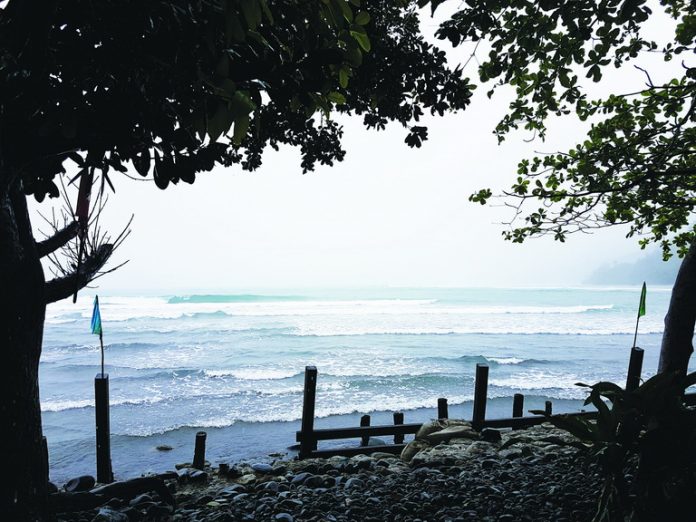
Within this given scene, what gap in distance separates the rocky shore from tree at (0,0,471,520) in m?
1.94

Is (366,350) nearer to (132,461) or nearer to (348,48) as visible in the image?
(132,461)

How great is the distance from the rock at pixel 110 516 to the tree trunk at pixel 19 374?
1.16 metres

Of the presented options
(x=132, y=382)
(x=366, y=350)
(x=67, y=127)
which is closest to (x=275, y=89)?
(x=67, y=127)

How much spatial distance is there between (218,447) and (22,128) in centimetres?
1071

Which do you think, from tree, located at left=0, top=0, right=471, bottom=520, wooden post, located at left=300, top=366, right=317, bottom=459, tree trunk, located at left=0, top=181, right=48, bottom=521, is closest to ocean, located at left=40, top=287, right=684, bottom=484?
wooden post, located at left=300, top=366, right=317, bottom=459

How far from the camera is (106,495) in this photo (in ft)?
16.5

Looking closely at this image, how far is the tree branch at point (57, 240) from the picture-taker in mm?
4172

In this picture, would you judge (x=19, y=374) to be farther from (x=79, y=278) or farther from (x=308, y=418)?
(x=308, y=418)

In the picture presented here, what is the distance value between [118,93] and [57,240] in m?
2.54

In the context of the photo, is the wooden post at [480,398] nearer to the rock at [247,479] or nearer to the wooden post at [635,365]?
the wooden post at [635,365]

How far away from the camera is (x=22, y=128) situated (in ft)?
8.75

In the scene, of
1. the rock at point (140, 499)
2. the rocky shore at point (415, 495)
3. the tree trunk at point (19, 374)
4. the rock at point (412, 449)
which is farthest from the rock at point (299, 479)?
the tree trunk at point (19, 374)

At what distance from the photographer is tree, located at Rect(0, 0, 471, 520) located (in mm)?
1940

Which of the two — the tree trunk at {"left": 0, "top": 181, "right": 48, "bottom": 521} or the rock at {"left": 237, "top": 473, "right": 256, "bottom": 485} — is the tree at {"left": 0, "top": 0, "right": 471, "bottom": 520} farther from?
the rock at {"left": 237, "top": 473, "right": 256, "bottom": 485}
